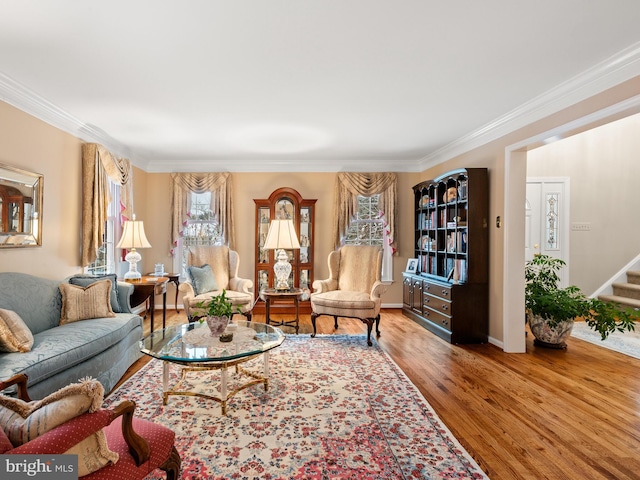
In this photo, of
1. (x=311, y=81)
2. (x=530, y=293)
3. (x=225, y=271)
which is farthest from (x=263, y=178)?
(x=530, y=293)

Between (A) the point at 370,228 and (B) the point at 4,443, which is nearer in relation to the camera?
(B) the point at 4,443

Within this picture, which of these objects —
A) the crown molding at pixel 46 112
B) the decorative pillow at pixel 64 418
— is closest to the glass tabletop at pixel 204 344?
the decorative pillow at pixel 64 418

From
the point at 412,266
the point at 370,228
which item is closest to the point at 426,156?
the point at 370,228

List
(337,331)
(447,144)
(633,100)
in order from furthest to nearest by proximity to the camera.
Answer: (447,144), (337,331), (633,100)

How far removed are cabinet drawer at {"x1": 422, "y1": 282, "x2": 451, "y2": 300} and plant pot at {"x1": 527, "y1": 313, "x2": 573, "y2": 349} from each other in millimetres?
958

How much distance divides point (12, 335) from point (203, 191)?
3.95m

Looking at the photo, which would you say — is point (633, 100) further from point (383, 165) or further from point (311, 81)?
point (383, 165)

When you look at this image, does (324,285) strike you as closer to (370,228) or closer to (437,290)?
(437,290)

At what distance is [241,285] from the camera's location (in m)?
5.01

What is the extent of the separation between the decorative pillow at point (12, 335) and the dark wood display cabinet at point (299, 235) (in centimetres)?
347

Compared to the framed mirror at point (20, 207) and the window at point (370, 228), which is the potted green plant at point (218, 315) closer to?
the framed mirror at point (20, 207)

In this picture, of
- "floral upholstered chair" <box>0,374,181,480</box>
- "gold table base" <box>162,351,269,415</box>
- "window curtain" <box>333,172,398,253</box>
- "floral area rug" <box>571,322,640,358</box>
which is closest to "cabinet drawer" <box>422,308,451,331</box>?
"window curtain" <box>333,172,398,253</box>

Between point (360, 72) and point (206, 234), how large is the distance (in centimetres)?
422

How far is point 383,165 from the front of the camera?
244 inches
